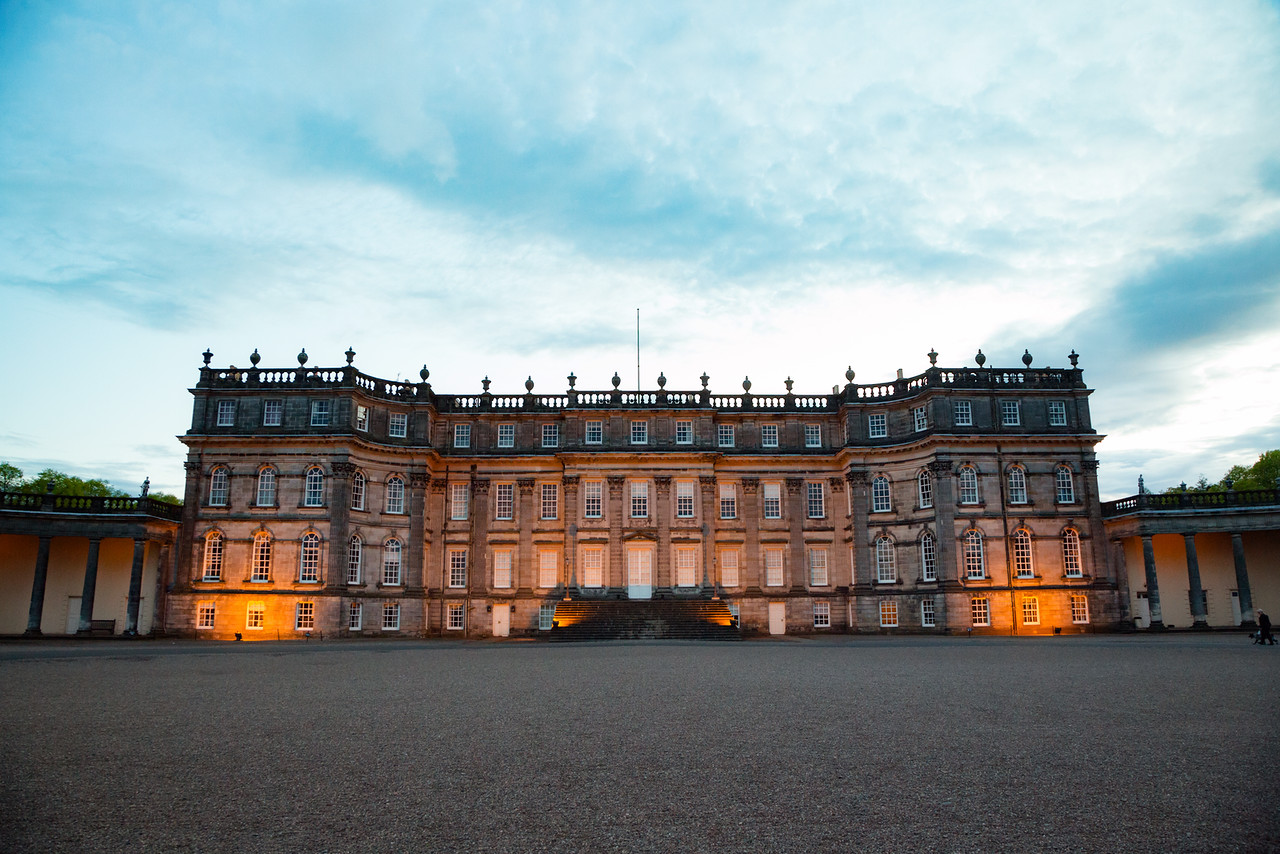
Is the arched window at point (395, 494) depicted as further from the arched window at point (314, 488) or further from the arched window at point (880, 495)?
the arched window at point (880, 495)

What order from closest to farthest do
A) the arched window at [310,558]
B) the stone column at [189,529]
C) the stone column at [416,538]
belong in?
the stone column at [189,529], the arched window at [310,558], the stone column at [416,538]

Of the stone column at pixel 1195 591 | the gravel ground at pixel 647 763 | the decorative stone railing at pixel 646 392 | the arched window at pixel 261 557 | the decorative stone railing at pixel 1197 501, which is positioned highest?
the decorative stone railing at pixel 646 392

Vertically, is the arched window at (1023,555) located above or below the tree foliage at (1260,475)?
below

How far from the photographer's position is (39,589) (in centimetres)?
4012

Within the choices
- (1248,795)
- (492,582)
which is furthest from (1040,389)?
(1248,795)

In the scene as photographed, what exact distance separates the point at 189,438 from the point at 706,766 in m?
43.0

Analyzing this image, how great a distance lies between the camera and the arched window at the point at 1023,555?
145 ft

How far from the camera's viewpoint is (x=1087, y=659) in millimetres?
23031

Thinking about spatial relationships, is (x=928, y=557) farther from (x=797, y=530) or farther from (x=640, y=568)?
(x=640, y=568)

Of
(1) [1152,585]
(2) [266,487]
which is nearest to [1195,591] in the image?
(1) [1152,585]

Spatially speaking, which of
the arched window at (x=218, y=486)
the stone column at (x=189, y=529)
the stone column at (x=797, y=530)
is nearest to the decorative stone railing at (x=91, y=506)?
the stone column at (x=189, y=529)

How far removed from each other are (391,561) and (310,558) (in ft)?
14.6

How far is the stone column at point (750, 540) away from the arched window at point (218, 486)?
2721cm

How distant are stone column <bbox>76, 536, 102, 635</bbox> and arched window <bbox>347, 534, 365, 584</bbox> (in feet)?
39.6
